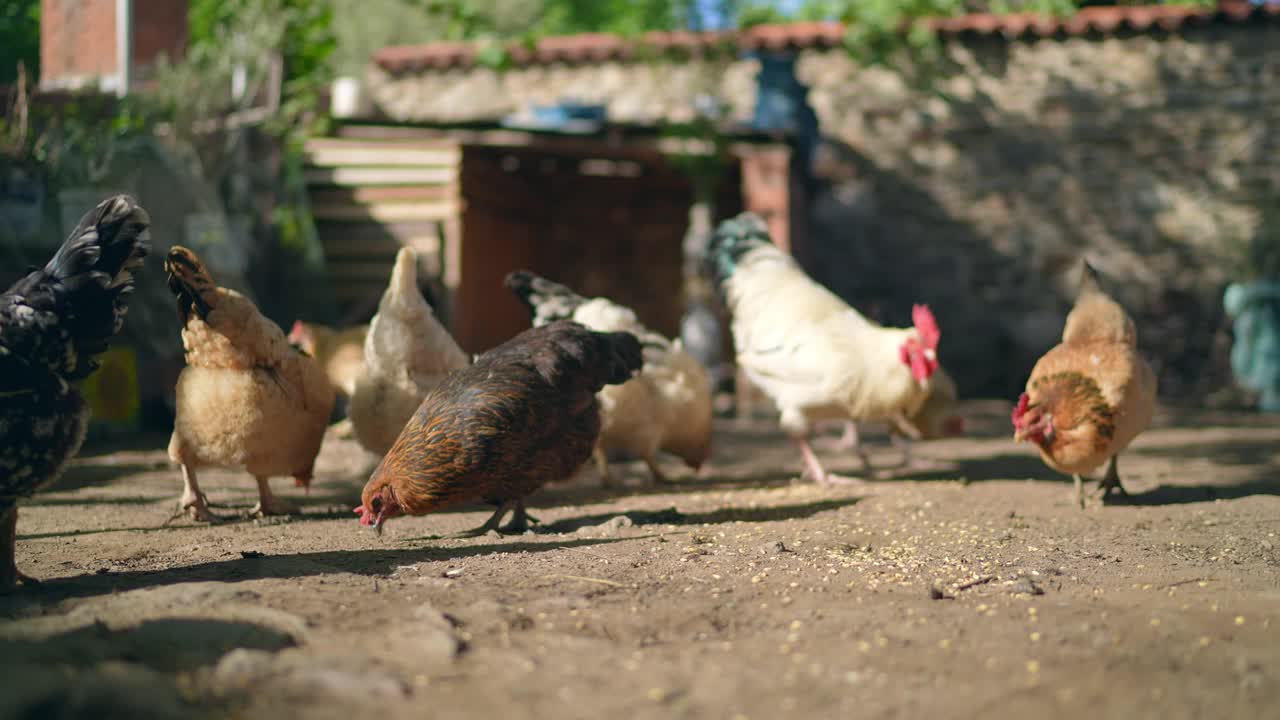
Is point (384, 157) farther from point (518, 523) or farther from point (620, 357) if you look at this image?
point (518, 523)

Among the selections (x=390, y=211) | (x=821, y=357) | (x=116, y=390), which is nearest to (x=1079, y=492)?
(x=821, y=357)

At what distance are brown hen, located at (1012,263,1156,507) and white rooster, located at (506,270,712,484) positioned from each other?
77.6 inches

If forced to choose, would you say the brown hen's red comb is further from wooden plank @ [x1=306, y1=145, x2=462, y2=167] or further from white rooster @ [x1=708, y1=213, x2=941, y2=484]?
wooden plank @ [x1=306, y1=145, x2=462, y2=167]

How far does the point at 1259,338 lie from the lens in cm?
1078

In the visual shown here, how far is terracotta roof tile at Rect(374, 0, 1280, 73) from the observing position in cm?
1180

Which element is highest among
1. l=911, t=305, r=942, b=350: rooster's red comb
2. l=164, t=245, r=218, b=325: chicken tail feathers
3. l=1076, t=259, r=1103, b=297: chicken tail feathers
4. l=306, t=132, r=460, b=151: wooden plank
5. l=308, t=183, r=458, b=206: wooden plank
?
l=306, t=132, r=460, b=151: wooden plank

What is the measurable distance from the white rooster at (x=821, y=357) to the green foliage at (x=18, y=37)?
5.29 meters

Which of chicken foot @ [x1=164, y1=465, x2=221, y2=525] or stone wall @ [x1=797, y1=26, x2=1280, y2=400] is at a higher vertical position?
stone wall @ [x1=797, y1=26, x2=1280, y2=400]

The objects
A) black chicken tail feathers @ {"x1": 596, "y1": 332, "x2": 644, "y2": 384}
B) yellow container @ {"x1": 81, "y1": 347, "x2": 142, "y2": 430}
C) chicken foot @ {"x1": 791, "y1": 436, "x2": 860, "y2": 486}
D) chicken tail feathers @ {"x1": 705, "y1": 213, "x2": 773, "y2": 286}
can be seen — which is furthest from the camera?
yellow container @ {"x1": 81, "y1": 347, "x2": 142, "y2": 430}

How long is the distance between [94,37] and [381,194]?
2.69m

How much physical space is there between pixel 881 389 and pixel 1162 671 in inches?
133

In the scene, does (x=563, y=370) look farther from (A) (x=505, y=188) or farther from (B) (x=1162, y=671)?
(A) (x=505, y=188)

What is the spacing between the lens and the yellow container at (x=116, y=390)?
7.45 meters

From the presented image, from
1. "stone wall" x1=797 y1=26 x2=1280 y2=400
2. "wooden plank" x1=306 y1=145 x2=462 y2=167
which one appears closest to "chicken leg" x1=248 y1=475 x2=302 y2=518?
"wooden plank" x1=306 y1=145 x2=462 y2=167
